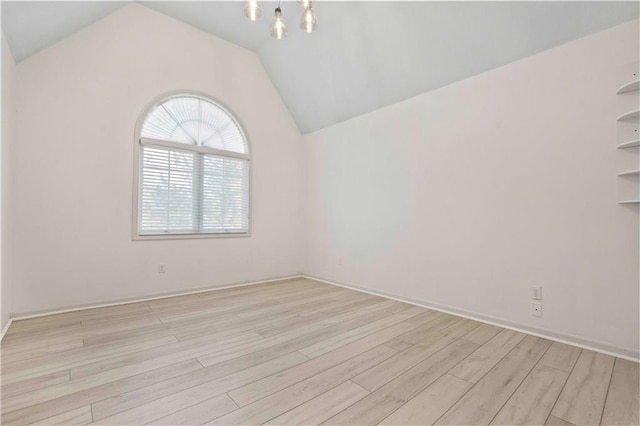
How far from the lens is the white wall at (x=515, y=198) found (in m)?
Answer: 2.03

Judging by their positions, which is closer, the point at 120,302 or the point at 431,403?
the point at 431,403

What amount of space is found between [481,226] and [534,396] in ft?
4.87

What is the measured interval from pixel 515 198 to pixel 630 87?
98 centimetres

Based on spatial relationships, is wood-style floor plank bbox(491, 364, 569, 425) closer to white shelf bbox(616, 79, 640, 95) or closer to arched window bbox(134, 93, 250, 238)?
white shelf bbox(616, 79, 640, 95)

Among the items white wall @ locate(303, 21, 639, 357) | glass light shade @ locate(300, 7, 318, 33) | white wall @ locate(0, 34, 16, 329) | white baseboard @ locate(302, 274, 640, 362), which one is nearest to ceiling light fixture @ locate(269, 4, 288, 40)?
glass light shade @ locate(300, 7, 318, 33)

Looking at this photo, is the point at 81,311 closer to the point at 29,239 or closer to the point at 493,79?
the point at 29,239

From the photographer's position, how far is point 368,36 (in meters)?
3.07

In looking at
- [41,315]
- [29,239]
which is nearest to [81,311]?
[41,315]

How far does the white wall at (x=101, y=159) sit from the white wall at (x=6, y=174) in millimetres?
153

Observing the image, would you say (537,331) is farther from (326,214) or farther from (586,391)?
(326,214)

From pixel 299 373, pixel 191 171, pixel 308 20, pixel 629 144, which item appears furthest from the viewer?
pixel 191 171

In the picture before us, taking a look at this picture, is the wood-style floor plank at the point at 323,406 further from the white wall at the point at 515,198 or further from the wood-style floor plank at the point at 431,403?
the white wall at the point at 515,198

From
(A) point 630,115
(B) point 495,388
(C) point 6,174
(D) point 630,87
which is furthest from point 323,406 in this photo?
(C) point 6,174

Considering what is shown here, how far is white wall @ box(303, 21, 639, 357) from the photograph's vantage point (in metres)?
2.03
